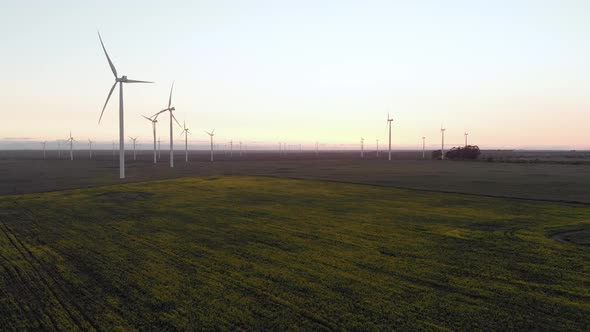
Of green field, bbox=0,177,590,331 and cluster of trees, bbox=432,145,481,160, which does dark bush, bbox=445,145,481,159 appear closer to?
cluster of trees, bbox=432,145,481,160

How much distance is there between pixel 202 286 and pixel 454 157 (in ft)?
351

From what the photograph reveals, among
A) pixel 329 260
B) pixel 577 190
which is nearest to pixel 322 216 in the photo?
pixel 329 260

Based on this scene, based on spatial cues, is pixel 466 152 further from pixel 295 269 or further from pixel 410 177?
pixel 295 269

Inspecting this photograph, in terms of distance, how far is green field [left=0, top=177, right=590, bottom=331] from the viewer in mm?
7199

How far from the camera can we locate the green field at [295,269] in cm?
720

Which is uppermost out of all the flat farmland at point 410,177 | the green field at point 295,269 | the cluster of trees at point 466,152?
the cluster of trees at point 466,152

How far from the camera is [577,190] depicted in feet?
93.6

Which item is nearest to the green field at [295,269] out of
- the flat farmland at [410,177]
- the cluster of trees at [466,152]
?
the flat farmland at [410,177]

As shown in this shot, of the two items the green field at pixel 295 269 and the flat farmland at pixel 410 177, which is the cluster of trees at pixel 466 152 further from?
the green field at pixel 295 269

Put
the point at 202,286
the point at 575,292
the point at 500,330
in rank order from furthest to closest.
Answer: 1. the point at 202,286
2. the point at 575,292
3. the point at 500,330

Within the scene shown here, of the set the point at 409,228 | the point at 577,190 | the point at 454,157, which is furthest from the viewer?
the point at 454,157

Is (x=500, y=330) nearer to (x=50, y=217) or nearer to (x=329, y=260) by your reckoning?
(x=329, y=260)

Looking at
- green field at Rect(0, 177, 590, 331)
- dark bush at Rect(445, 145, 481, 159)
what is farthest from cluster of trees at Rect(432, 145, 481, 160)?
green field at Rect(0, 177, 590, 331)

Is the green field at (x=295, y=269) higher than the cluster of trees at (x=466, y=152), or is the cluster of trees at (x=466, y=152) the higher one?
the cluster of trees at (x=466, y=152)
